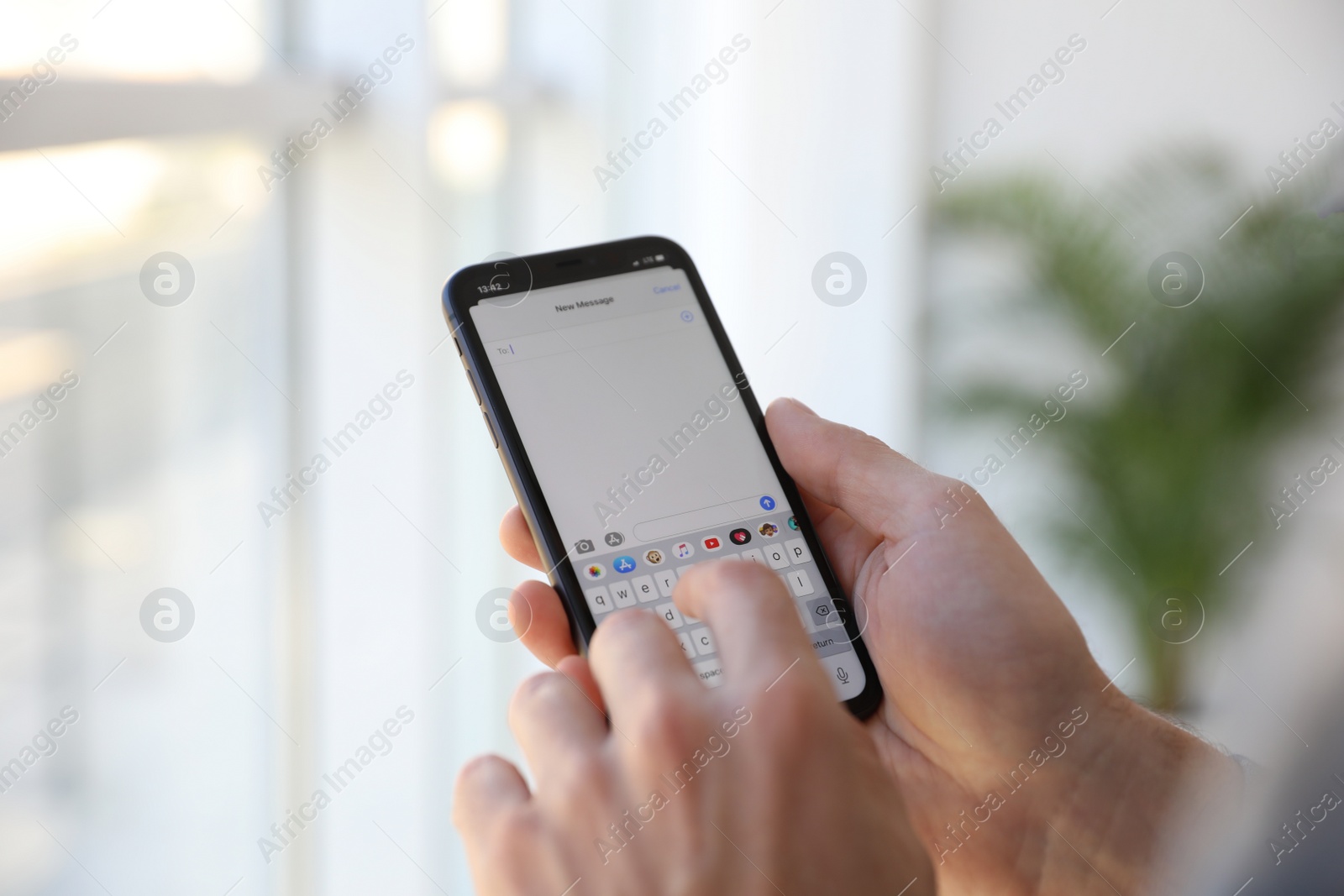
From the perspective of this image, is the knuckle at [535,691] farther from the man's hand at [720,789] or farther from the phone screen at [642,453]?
the phone screen at [642,453]

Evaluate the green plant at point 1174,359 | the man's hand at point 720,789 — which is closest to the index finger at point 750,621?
the man's hand at point 720,789

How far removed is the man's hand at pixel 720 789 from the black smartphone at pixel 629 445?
0.32 metres

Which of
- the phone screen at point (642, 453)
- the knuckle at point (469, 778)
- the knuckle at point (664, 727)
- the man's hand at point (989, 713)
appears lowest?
the man's hand at point (989, 713)

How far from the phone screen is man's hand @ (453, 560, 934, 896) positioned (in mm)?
328

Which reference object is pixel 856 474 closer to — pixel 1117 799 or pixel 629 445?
pixel 629 445

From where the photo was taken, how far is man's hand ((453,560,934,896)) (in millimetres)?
348

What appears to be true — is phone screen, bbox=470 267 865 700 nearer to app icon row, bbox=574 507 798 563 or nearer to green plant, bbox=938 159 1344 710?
app icon row, bbox=574 507 798 563

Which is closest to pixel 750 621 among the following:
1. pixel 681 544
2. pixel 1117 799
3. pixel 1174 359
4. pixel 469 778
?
pixel 469 778

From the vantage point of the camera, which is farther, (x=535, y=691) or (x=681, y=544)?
(x=681, y=544)

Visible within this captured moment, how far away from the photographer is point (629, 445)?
788mm

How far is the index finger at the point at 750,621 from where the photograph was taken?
1.21 feet

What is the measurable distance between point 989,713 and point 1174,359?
1.31 m

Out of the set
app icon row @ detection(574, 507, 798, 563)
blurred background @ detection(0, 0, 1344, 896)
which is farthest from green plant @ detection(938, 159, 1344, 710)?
app icon row @ detection(574, 507, 798, 563)

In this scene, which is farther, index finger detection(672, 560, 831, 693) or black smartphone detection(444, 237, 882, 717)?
black smartphone detection(444, 237, 882, 717)
